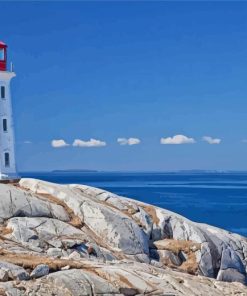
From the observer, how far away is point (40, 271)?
84.0ft

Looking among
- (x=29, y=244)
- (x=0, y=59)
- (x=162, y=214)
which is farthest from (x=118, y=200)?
(x=0, y=59)

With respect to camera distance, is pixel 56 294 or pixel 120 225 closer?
pixel 56 294

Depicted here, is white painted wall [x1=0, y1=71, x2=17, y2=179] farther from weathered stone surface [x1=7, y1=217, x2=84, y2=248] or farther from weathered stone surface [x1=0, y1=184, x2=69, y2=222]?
weathered stone surface [x1=7, y1=217, x2=84, y2=248]

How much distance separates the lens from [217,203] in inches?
5226

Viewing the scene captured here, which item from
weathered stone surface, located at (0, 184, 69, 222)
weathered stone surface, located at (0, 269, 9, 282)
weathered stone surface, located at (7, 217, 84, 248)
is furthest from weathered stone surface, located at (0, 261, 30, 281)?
weathered stone surface, located at (0, 184, 69, 222)

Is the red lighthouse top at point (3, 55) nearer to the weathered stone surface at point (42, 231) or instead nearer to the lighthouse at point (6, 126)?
the lighthouse at point (6, 126)

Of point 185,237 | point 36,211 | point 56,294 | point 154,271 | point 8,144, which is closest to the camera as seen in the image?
point 56,294

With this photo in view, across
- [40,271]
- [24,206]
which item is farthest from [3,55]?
[40,271]

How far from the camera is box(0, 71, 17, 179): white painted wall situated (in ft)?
159

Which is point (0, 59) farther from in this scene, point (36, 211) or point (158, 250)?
point (158, 250)

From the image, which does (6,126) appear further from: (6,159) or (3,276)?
(3,276)

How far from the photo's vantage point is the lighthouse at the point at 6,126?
1907 inches

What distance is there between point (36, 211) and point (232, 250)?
15.1m

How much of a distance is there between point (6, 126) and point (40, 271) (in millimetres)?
25032
